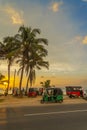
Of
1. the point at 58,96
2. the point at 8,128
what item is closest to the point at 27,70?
the point at 58,96

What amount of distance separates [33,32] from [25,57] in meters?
4.80

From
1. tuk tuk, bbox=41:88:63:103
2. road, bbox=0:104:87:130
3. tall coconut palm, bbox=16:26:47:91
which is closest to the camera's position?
road, bbox=0:104:87:130

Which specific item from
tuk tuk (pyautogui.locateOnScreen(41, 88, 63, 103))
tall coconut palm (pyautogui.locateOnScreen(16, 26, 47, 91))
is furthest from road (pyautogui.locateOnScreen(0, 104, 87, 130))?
tall coconut palm (pyautogui.locateOnScreen(16, 26, 47, 91))

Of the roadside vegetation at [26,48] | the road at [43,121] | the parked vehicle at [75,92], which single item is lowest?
the road at [43,121]

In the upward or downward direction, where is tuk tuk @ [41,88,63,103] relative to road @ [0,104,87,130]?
upward

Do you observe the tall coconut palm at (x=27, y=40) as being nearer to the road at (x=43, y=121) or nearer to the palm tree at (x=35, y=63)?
the palm tree at (x=35, y=63)

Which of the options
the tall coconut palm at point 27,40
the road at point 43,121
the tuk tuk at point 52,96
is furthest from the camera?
the tall coconut palm at point 27,40

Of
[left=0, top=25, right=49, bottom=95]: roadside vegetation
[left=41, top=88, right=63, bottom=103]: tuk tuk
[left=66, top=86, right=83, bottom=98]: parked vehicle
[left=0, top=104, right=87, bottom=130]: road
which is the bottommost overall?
[left=0, top=104, right=87, bottom=130]: road

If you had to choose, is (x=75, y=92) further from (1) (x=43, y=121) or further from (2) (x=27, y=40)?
(1) (x=43, y=121)

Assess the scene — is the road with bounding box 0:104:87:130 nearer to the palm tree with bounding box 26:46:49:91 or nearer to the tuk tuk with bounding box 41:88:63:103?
the tuk tuk with bounding box 41:88:63:103

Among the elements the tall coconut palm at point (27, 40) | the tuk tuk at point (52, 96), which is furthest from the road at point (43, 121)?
the tall coconut palm at point (27, 40)

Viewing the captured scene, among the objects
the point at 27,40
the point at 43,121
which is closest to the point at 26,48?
the point at 27,40

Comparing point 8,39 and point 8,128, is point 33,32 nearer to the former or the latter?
point 8,39

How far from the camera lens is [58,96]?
133 feet
